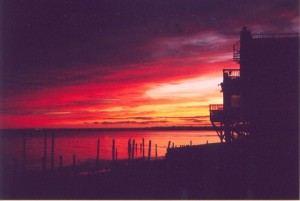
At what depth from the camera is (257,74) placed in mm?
30047

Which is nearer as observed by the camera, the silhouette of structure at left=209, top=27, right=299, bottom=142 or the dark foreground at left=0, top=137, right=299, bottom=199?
the dark foreground at left=0, top=137, right=299, bottom=199

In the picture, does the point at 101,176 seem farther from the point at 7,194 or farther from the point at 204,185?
the point at 204,185

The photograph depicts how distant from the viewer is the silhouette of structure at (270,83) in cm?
2920

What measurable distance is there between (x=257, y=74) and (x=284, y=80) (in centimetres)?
205

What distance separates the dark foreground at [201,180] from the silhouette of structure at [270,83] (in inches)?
112

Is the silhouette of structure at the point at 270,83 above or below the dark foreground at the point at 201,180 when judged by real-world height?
above

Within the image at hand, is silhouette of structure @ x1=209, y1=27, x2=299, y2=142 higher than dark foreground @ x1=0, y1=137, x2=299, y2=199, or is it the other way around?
silhouette of structure @ x1=209, y1=27, x2=299, y2=142

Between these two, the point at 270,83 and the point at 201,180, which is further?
the point at 270,83

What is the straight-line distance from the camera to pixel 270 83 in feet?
97.7

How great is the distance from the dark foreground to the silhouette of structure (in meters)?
2.84

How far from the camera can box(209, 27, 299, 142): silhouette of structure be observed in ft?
95.8

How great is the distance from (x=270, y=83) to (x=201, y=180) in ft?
40.9

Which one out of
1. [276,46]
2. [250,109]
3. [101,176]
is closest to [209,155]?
[250,109]

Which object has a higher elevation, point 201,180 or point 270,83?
point 270,83
